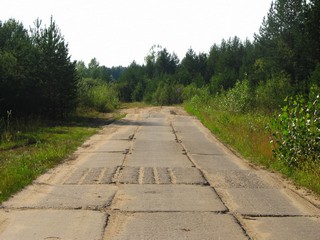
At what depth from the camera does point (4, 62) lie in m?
25.7

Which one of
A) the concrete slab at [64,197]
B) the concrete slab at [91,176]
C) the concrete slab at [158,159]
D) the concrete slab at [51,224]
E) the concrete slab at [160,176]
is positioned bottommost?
the concrete slab at [158,159]

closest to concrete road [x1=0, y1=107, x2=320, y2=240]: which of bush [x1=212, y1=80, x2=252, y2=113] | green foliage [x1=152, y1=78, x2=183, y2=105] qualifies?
bush [x1=212, y1=80, x2=252, y2=113]

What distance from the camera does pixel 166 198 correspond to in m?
7.41

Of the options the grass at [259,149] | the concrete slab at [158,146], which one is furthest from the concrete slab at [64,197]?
the concrete slab at [158,146]

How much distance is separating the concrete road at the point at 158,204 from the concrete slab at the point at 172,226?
12mm

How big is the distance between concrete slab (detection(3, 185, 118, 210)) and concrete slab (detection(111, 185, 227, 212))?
25cm

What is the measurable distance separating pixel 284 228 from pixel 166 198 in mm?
2267

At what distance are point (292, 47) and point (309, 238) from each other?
150 ft

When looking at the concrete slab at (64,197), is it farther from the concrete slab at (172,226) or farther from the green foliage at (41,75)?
the green foliage at (41,75)

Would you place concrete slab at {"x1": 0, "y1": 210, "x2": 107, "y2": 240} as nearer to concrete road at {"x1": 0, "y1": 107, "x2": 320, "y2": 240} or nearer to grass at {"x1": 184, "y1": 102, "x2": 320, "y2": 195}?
concrete road at {"x1": 0, "y1": 107, "x2": 320, "y2": 240}

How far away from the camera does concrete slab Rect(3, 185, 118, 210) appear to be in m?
6.78

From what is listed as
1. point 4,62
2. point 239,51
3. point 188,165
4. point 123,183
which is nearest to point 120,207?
point 123,183

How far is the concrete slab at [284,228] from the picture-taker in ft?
17.8

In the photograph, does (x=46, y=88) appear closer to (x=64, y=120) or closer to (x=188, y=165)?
(x=64, y=120)
